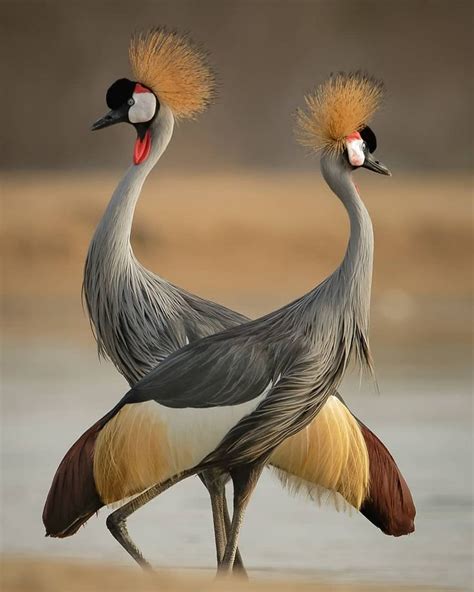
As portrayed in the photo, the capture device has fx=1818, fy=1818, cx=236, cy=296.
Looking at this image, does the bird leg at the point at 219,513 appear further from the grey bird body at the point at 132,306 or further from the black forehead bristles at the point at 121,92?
the black forehead bristles at the point at 121,92

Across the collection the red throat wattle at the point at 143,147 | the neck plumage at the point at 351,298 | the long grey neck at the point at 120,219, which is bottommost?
the neck plumage at the point at 351,298

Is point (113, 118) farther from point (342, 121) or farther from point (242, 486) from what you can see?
point (242, 486)

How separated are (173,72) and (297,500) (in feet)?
7.80

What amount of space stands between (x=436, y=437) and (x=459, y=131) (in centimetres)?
983

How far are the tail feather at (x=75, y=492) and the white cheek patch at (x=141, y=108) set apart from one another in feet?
3.55

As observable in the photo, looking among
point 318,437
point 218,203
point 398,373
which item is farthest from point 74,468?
point 218,203

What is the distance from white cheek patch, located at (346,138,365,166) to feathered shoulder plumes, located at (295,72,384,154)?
0.02 meters

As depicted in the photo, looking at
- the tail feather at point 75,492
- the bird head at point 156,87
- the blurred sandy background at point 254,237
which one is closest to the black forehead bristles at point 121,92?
the bird head at point 156,87

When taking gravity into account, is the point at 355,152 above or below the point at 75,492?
above

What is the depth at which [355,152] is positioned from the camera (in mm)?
5059

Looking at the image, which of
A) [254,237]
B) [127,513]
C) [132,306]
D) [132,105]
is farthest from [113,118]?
[254,237]

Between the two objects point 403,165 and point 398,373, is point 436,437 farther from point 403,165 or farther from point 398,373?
point 403,165

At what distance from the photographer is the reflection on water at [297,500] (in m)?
6.17

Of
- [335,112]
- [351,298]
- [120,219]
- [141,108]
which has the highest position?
[141,108]
